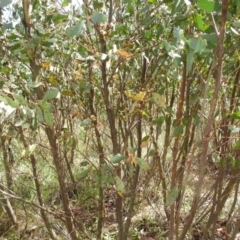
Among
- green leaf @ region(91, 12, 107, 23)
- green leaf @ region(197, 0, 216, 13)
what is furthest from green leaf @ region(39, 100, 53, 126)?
green leaf @ region(197, 0, 216, 13)

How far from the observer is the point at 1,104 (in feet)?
2.35

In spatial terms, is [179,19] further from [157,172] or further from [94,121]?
[157,172]

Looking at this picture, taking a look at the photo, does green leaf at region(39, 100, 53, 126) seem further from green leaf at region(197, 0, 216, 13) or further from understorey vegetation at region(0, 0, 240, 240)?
green leaf at region(197, 0, 216, 13)

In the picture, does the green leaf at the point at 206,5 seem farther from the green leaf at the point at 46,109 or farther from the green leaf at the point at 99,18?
the green leaf at the point at 46,109

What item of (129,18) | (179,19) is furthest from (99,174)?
(129,18)

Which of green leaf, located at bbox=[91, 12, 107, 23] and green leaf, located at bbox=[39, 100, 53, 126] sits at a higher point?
green leaf, located at bbox=[91, 12, 107, 23]

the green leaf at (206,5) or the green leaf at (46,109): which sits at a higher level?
the green leaf at (206,5)

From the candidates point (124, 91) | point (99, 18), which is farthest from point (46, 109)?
point (124, 91)

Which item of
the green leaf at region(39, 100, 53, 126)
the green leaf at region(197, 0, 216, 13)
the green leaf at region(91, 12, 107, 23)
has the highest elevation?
the green leaf at region(91, 12, 107, 23)

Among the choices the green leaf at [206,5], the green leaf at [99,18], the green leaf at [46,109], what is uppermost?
the green leaf at [99,18]

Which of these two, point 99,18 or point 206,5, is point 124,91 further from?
point 206,5

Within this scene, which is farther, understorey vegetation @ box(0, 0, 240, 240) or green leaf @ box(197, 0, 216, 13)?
understorey vegetation @ box(0, 0, 240, 240)

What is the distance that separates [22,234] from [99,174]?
1667 mm

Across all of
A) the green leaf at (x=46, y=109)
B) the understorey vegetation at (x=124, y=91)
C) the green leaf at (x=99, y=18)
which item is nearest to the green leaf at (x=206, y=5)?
the understorey vegetation at (x=124, y=91)
